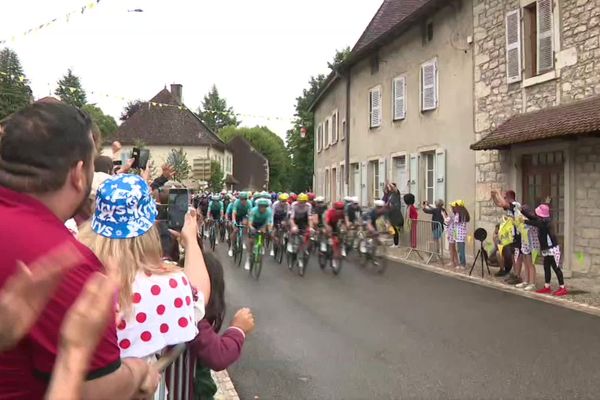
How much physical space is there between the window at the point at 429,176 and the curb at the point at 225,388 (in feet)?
48.8

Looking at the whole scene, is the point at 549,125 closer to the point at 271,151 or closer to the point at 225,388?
the point at 225,388

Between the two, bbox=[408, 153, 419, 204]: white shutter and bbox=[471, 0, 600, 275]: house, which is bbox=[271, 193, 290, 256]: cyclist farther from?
bbox=[408, 153, 419, 204]: white shutter

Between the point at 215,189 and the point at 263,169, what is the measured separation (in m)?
30.7

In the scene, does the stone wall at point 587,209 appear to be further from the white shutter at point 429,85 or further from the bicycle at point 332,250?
the white shutter at point 429,85

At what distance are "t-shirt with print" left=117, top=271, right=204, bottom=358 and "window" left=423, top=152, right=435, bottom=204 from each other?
18232 mm

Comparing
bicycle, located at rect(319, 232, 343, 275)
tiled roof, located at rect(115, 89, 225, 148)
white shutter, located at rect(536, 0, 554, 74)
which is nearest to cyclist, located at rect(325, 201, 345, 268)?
bicycle, located at rect(319, 232, 343, 275)

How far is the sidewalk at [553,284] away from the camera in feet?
33.3

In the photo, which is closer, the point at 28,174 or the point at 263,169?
the point at 28,174

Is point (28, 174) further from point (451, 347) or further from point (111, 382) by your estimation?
point (451, 347)

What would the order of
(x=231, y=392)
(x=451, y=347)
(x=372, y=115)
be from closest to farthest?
(x=231, y=392) → (x=451, y=347) → (x=372, y=115)

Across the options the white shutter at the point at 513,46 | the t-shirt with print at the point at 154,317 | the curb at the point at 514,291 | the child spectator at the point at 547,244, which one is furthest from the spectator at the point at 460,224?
the t-shirt with print at the point at 154,317

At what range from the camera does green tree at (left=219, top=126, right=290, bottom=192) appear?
9212cm

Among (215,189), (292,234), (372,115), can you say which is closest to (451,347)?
(292,234)

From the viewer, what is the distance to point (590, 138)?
12.8 metres
